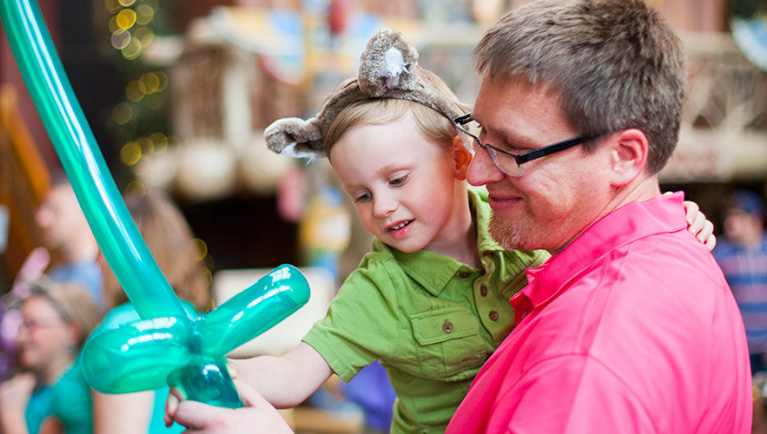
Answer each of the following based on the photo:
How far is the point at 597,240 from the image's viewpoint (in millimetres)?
1126

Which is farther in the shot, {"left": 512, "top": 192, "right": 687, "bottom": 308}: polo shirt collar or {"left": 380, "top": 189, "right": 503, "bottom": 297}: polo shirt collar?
{"left": 380, "top": 189, "right": 503, "bottom": 297}: polo shirt collar

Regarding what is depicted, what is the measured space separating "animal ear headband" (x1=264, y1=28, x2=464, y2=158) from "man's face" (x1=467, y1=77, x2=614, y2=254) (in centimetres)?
22

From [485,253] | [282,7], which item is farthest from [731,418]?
[282,7]

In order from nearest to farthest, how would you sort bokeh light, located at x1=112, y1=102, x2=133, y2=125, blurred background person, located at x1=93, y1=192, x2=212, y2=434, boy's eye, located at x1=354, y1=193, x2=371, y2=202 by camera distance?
boy's eye, located at x1=354, y1=193, x2=371, y2=202 → blurred background person, located at x1=93, y1=192, x2=212, y2=434 → bokeh light, located at x1=112, y1=102, x2=133, y2=125

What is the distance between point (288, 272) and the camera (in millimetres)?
941

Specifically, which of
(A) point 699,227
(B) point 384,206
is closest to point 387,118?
(B) point 384,206

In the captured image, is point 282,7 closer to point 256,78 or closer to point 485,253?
point 256,78

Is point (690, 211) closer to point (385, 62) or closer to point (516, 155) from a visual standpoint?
point (516, 155)

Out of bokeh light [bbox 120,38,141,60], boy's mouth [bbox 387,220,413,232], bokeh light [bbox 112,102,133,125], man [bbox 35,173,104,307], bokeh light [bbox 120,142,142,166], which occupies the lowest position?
bokeh light [bbox 120,142,142,166]

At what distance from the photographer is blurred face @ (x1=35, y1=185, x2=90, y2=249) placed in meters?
3.64

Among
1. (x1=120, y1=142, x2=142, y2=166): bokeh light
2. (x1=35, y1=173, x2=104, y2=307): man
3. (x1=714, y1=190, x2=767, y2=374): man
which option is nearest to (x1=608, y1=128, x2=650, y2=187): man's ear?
(x1=35, y1=173, x2=104, y2=307): man

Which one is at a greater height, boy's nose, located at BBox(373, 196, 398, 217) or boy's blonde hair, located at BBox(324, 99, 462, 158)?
boy's blonde hair, located at BBox(324, 99, 462, 158)

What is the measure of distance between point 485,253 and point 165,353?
29.3 inches

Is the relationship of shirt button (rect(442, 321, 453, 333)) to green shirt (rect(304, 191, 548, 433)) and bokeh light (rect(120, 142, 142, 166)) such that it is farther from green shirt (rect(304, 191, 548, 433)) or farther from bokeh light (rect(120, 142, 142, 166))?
bokeh light (rect(120, 142, 142, 166))
